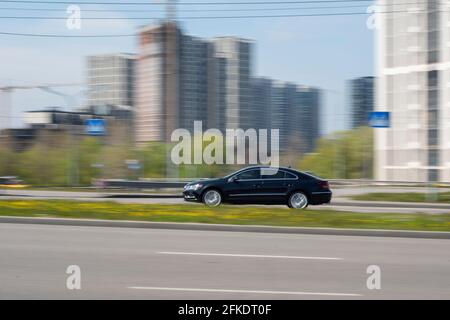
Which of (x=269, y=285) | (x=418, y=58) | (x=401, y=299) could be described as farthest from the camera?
(x=418, y=58)

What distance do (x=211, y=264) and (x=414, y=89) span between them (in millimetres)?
59509

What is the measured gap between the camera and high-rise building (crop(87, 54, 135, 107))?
93.6m

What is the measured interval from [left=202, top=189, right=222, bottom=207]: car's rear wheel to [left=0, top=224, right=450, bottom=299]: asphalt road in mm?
7691

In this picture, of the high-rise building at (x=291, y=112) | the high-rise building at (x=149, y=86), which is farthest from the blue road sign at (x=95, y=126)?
the high-rise building at (x=291, y=112)

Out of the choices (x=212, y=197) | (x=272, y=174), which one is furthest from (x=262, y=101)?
(x=212, y=197)

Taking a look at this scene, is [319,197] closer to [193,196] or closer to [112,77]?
[193,196]

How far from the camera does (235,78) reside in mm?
76562

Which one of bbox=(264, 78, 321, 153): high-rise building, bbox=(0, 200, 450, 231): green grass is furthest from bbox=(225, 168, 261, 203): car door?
bbox=(264, 78, 321, 153): high-rise building

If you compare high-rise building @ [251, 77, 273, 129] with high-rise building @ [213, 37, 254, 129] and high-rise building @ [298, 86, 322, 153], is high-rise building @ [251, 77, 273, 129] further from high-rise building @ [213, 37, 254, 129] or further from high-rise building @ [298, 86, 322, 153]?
high-rise building @ [298, 86, 322, 153]

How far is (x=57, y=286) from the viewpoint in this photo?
8297mm

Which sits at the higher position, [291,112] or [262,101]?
[262,101]
